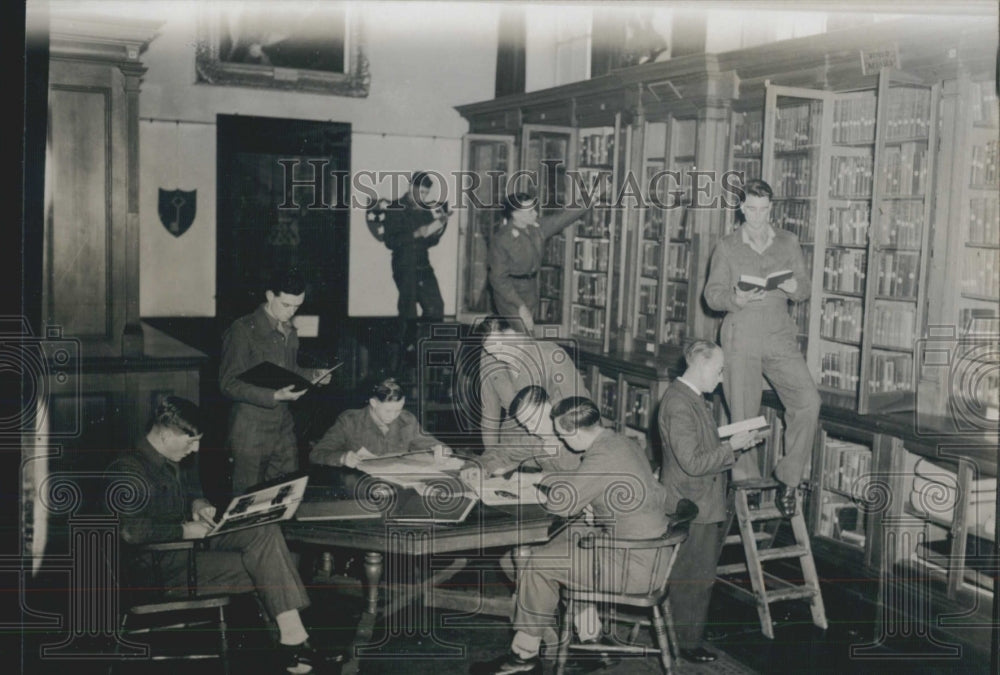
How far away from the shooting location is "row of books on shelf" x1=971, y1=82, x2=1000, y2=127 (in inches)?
180

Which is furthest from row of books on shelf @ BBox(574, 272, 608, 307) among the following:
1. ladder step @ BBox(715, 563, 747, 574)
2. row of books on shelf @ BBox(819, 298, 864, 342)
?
ladder step @ BBox(715, 563, 747, 574)

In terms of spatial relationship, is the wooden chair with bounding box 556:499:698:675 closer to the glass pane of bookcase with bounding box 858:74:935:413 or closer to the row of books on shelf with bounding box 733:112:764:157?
the glass pane of bookcase with bounding box 858:74:935:413

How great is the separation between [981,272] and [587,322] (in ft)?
11.8

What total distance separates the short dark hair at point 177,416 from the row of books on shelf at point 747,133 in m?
4.09

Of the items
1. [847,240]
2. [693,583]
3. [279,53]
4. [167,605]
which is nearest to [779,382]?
[847,240]

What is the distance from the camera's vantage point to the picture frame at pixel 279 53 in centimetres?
923

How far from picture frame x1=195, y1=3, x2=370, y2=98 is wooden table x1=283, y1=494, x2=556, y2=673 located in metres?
6.81

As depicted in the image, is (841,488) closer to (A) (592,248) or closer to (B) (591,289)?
(B) (591,289)

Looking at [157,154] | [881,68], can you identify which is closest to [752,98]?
[881,68]

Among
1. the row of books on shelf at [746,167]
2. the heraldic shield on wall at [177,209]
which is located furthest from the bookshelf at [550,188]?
Answer: the heraldic shield on wall at [177,209]

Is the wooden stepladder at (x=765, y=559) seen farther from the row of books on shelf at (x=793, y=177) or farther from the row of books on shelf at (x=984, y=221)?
the row of books on shelf at (x=793, y=177)

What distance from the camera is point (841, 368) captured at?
5.46 metres

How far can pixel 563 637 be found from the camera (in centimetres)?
357

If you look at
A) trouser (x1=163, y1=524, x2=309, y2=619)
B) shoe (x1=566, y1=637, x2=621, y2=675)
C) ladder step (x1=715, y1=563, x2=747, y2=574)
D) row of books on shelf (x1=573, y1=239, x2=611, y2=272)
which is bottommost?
shoe (x1=566, y1=637, x2=621, y2=675)
